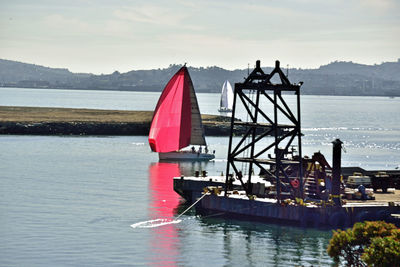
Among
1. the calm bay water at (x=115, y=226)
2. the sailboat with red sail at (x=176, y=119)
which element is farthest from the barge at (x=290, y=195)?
the sailboat with red sail at (x=176, y=119)

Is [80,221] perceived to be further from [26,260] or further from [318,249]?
[318,249]

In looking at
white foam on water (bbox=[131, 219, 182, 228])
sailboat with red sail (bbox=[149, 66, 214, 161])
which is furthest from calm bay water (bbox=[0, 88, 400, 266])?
sailboat with red sail (bbox=[149, 66, 214, 161])

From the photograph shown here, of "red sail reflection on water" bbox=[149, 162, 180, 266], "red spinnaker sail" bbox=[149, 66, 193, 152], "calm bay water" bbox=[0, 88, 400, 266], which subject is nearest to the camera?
"calm bay water" bbox=[0, 88, 400, 266]

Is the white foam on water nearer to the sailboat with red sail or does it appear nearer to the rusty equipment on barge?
the rusty equipment on barge

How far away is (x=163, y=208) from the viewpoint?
63906mm

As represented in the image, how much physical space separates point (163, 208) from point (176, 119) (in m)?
29.8

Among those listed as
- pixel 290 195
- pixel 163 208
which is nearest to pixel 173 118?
pixel 163 208

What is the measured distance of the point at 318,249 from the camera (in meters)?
50.5

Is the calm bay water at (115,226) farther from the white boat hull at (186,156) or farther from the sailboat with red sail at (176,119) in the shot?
the sailboat with red sail at (176,119)

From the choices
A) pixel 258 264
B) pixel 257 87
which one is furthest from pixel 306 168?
pixel 258 264

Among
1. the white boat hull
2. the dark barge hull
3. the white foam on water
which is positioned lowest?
the white foam on water

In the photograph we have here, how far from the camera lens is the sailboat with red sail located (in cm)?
9056

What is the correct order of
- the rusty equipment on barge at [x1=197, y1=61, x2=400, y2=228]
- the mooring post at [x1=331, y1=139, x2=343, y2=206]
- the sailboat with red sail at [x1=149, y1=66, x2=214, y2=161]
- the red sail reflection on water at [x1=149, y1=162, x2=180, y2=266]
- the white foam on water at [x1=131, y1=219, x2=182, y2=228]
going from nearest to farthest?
the red sail reflection on water at [x1=149, y1=162, x2=180, y2=266] < the rusty equipment on barge at [x1=197, y1=61, x2=400, y2=228] < the mooring post at [x1=331, y1=139, x2=343, y2=206] < the white foam on water at [x1=131, y1=219, x2=182, y2=228] < the sailboat with red sail at [x1=149, y1=66, x2=214, y2=161]

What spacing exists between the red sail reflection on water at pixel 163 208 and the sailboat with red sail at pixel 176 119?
291 cm
